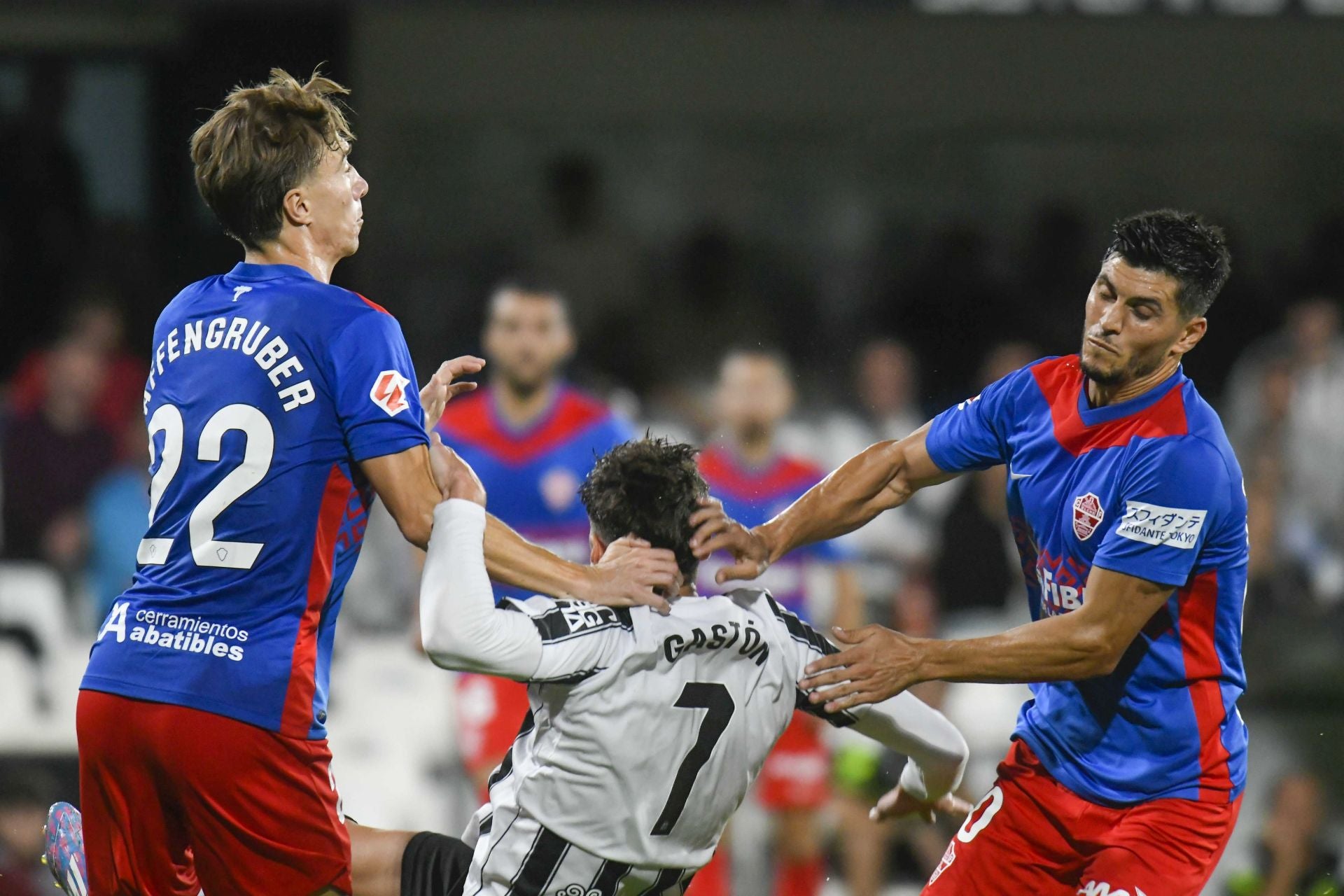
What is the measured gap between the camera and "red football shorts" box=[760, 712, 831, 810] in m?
6.89

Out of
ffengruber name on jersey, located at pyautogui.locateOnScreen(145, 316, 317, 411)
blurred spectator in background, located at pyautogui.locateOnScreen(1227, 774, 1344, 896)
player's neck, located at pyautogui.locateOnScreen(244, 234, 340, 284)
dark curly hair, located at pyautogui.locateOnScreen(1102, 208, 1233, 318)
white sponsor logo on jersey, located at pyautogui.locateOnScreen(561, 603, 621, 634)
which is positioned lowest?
blurred spectator in background, located at pyautogui.locateOnScreen(1227, 774, 1344, 896)

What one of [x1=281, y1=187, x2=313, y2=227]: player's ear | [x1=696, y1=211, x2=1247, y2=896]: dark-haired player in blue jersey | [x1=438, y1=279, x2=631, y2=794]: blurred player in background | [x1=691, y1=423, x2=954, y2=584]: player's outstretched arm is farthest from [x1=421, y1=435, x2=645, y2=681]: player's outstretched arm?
[x1=438, y1=279, x2=631, y2=794]: blurred player in background

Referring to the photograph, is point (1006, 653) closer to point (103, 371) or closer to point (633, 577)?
point (633, 577)

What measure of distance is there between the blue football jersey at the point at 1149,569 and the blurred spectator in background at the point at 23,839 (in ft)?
13.4

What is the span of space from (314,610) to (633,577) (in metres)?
0.62

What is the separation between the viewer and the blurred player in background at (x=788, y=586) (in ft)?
21.9

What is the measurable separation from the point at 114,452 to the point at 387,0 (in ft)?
8.69

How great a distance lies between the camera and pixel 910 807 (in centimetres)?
358

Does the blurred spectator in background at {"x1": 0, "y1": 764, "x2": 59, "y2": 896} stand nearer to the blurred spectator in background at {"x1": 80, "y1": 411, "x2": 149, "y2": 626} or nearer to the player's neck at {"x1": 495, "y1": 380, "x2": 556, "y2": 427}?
the blurred spectator in background at {"x1": 80, "y1": 411, "x2": 149, "y2": 626}

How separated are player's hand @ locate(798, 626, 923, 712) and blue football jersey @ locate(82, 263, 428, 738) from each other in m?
0.93

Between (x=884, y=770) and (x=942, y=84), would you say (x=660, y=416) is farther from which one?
(x=942, y=84)

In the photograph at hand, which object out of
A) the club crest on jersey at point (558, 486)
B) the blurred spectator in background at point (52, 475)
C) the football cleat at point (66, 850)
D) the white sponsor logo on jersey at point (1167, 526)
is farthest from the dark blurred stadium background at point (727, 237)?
the white sponsor logo on jersey at point (1167, 526)

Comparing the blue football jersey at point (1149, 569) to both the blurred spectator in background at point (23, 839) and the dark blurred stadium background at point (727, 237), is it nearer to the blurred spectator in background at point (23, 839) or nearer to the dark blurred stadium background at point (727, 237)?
the dark blurred stadium background at point (727, 237)

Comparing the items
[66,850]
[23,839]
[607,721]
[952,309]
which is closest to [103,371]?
[23,839]
